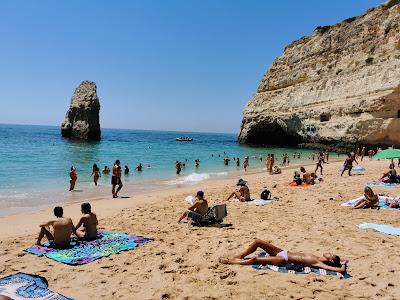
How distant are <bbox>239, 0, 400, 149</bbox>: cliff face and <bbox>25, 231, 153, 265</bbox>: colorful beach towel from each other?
117 feet

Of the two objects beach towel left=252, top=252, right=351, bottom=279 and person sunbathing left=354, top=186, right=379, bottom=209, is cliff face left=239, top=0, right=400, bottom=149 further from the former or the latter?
beach towel left=252, top=252, right=351, bottom=279

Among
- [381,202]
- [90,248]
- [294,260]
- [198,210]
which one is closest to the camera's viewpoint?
[294,260]

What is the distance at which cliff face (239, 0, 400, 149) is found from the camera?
37.5 meters

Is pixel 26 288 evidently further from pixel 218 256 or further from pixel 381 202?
pixel 381 202

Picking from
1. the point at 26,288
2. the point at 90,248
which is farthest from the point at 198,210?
the point at 26,288

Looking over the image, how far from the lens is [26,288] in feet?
15.3

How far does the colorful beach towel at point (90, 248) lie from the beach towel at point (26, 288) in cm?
82

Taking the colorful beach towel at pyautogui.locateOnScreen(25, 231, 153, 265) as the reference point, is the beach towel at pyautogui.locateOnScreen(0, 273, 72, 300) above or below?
above

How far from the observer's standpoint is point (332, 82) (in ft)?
147

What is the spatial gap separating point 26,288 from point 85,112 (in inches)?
2405

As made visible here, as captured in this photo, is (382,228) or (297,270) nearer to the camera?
(297,270)

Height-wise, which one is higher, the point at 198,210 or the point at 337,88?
the point at 337,88

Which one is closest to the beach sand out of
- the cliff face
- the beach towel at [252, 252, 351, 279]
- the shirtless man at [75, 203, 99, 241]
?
the beach towel at [252, 252, 351, 279]

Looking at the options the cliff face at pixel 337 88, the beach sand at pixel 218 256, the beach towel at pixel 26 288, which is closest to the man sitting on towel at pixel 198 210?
the beach sand at pixel 218 256
